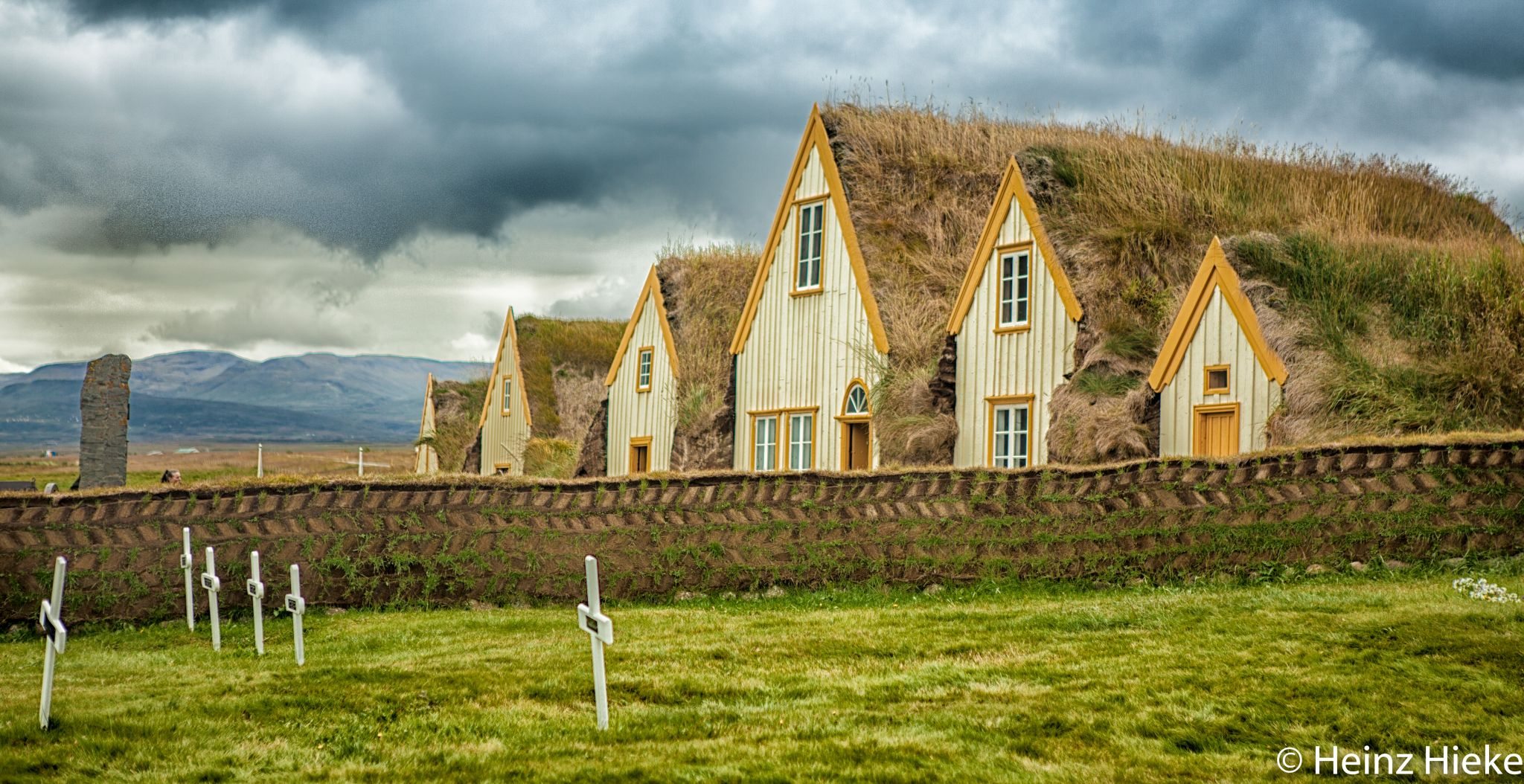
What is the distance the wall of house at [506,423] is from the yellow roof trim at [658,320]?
7432mm

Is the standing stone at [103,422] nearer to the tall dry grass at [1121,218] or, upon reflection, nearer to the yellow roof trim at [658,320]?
the yellow roof trim at [658,320]

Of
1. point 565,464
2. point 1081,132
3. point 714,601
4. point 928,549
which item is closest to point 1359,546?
point 928,549

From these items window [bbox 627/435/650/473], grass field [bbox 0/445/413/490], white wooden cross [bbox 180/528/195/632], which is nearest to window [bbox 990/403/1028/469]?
grass field [bbox 0/445/413/490]

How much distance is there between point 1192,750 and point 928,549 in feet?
23.0

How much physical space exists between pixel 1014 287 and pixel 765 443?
6.39 meters

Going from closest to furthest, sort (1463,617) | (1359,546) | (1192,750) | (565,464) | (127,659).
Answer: (1192,750) → (1463,617) → (127,659) → (1359,546) → (565,464)

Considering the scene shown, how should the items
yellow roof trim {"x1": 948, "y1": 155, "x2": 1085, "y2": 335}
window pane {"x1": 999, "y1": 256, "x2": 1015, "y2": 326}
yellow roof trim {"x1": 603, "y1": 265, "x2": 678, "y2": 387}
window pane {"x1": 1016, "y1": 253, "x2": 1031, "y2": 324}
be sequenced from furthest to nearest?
yellow roof trim {"x1": 603, "y1": 265, "x2": 678, "y2": 387}, window pane {"x1": 999, "y1": 256, "x2": 1015, "y2": 326}, window pane {"x1": 1016, "y1": 253, "x2": 1031, "y2": 324}, yellow roof trim {"x1": 948, "y1": 155, "x2": 1085, "y2": 335}

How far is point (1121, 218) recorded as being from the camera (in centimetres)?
2202

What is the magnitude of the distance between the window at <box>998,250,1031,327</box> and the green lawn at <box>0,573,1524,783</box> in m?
8.81

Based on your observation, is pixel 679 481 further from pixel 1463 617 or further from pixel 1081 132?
pixel 1081 132

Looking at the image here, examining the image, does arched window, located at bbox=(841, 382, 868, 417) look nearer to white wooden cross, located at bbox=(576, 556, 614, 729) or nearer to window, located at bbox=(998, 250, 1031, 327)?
window, located at bbox=(998, 250, 1031, 327)

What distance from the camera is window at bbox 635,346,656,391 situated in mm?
29516

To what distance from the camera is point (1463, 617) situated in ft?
34.1

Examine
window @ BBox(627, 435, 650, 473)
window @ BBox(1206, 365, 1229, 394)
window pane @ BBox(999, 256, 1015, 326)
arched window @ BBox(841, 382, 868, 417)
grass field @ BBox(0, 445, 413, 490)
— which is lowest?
grass field @ BBox(0, 445, 413, 490)
